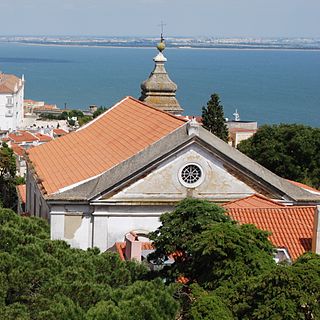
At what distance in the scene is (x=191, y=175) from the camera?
18609mm

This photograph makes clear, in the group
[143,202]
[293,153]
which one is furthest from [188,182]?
[293,153]

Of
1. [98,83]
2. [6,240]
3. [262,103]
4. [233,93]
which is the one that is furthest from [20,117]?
[6,240]

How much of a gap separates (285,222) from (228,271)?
19.1 feet

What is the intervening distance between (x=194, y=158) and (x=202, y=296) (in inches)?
312

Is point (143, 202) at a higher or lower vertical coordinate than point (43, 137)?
lower

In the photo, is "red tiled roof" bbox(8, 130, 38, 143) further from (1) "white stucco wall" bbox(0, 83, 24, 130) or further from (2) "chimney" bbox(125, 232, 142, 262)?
(2) "chimney" bbox(125, 232, 142, 262)

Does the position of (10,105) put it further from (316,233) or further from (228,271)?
(228,271)

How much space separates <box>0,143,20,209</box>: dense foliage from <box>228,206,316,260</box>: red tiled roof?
18.5 meters

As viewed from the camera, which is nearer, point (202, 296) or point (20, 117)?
point (202, 296)

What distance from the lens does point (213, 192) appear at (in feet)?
61.4

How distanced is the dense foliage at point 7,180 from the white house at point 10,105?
216 ft

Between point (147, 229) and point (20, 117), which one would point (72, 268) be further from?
point (20, 117)

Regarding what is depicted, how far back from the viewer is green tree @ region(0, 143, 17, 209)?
115 feet

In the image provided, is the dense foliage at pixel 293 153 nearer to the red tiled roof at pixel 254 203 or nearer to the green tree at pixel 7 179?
the green tree at pixel 7 179
